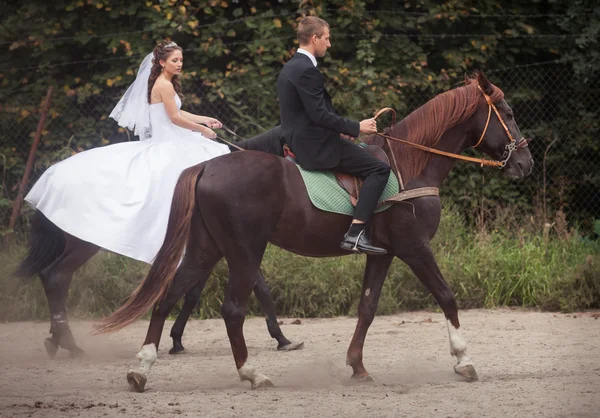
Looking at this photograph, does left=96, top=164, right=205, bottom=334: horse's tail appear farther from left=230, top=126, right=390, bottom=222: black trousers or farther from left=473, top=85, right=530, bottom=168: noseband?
left=473, top=85, right=530, bottom=168: noseband

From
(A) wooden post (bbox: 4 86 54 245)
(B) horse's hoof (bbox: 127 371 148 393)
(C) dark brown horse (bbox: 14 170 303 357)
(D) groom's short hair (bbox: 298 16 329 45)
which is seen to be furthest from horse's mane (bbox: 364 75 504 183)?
(A) wooden post (bbox: 4 86 54 245)

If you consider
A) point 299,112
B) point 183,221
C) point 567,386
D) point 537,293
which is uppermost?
point 299,112

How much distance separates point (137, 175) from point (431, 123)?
2401mm

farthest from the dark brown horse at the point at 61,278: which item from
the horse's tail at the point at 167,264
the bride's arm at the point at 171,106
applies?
the horse's tail at the point at 167,264

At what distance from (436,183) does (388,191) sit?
1.37 feet

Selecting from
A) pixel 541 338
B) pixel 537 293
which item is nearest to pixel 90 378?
pixel 541 338

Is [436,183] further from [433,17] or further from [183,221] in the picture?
[433,17]

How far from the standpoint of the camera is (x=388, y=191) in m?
6.10

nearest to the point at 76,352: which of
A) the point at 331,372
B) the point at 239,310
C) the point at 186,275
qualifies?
the point at 186,275

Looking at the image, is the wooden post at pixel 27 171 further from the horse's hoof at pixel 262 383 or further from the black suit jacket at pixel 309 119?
the horse's hoof at pixel 262 383

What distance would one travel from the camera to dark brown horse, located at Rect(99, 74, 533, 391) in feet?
19.0

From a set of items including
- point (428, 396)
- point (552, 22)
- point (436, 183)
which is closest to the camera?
point (428, 396)

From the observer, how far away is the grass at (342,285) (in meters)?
9.32

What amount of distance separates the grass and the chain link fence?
2060 millimetres
